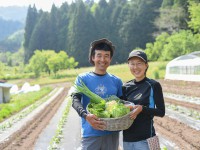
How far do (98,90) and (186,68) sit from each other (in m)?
24.3

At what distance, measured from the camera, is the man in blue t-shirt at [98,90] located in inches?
126

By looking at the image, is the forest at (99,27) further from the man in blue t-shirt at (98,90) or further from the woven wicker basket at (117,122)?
the woven wicker basket at (117,122)

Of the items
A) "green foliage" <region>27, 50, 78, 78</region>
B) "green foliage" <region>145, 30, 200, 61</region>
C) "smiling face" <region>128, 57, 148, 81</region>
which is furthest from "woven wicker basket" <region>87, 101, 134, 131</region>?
"green foliage" <region>27, 50, 78, 78</region>

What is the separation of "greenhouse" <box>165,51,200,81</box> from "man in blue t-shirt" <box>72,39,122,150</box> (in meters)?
21.4

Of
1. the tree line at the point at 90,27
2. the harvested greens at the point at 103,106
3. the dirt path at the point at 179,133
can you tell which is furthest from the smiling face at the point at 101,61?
the tree line at the point at 90,27

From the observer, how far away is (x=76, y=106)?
10.3 feet

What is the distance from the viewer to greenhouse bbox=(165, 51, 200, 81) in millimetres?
24266

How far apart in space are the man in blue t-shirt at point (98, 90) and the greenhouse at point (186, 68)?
21.4 m

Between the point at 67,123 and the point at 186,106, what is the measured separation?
5720 mm

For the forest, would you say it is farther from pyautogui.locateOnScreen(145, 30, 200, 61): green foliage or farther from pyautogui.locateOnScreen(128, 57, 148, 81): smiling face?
pyautogui.locateOnScreen(128, 57, 148, 81): smiling face

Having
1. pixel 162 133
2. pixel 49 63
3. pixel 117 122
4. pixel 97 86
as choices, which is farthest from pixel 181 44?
pixel 117 122

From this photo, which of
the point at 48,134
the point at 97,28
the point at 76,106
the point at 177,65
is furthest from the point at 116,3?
the point at 76,106

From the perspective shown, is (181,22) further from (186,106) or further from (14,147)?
(14,147)

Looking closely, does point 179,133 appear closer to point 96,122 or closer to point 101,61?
point 101,61
